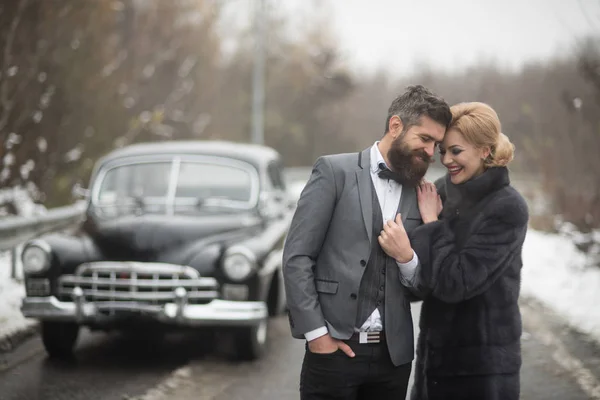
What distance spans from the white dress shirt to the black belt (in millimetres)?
18

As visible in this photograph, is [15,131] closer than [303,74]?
Yes

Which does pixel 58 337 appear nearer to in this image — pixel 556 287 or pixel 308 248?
pixel 308 248

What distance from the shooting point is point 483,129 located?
293 cm

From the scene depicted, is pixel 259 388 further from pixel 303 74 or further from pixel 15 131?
pixel 303 74

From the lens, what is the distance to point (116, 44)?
18266mm

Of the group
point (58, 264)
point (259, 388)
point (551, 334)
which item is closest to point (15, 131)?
point (58, 264)

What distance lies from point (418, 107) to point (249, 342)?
372cm

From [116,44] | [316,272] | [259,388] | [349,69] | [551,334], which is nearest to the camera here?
[316,272]

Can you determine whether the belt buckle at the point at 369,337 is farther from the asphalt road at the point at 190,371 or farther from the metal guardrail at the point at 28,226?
the metal guardrail at the point at 28,226

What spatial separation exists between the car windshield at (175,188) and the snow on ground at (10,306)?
1.20 metres

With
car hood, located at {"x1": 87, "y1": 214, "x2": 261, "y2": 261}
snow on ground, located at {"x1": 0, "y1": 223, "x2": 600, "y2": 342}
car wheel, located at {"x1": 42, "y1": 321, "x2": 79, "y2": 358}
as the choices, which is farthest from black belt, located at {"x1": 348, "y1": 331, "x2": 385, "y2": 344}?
snow on ground, located at {"x1": 0, "y1": 223, "x2": 600, "y2": 342}

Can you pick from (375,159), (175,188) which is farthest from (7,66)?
(375,159)

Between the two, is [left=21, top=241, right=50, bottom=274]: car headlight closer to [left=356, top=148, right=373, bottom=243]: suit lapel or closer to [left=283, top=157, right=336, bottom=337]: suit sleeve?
[left=283, top=157, right=336, bottom=337]: suit sleeve

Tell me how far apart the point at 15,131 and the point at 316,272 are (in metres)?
8.85
